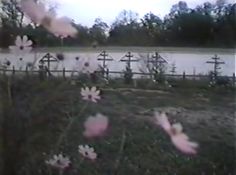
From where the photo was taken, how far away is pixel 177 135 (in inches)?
64.2

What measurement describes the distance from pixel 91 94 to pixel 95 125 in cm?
10

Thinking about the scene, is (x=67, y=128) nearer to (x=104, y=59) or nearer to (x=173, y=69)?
(x=104, y=59)

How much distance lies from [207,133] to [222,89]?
15 centimetres

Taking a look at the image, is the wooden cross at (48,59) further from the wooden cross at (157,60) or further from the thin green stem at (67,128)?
the wooden cross at (157,60)

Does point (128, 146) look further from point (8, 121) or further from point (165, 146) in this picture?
point (8, 121)

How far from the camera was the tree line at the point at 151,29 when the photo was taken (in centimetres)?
165

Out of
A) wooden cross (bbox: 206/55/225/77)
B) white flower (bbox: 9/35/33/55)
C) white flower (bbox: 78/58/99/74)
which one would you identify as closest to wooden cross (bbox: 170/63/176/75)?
wooden cross (bbox: 206/55/225/77)

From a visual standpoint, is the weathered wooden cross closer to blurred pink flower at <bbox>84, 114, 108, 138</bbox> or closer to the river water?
the river water

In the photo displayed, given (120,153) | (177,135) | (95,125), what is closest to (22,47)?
(95,125)

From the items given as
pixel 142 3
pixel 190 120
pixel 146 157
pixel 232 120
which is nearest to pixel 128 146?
pixel 146 157

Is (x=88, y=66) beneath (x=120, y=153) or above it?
above

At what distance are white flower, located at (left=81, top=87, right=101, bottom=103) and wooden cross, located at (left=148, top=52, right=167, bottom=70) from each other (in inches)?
8.0

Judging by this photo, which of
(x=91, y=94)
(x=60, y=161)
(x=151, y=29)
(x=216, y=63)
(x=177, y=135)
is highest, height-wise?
(x=151, y=29)

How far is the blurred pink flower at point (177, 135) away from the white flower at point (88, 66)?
0.26 meters
